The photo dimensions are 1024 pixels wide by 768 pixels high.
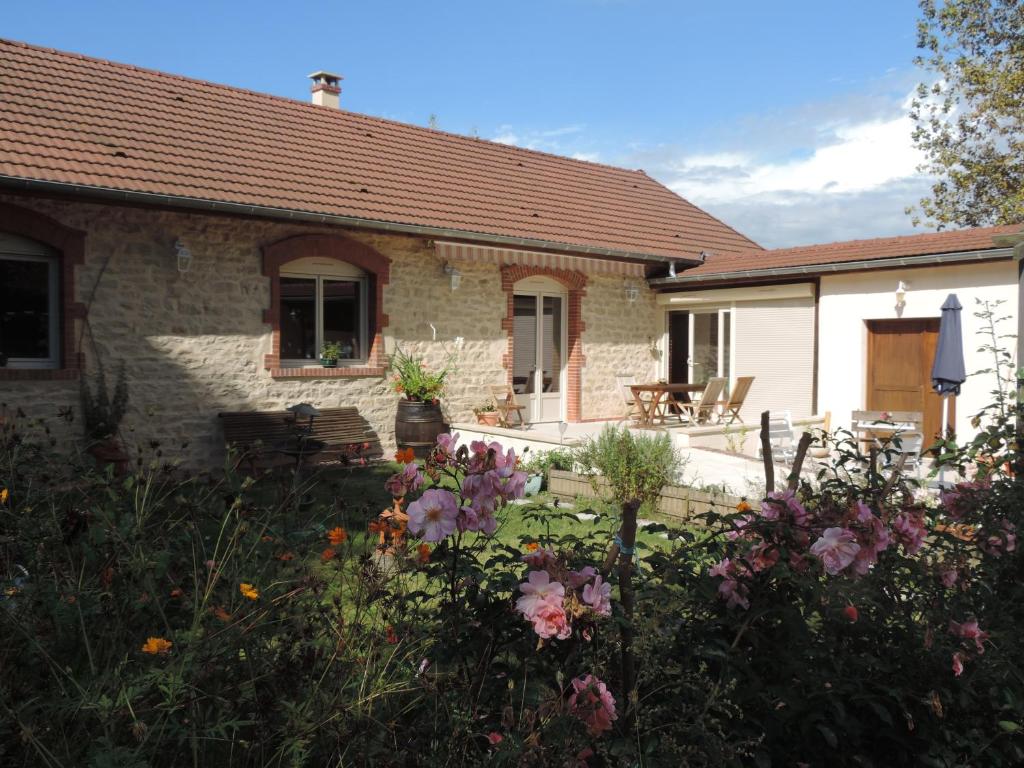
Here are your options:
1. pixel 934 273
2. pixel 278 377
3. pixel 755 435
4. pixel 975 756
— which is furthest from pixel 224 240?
pixel 975 756

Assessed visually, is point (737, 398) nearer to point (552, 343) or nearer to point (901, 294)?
point (901, 294)

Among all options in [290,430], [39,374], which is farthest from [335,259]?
[39,374]

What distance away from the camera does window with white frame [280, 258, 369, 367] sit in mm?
12195

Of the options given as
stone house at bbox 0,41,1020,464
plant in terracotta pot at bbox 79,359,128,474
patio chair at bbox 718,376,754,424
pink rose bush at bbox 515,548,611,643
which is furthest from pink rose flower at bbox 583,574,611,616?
patio chair at bbox 718,376,754,424

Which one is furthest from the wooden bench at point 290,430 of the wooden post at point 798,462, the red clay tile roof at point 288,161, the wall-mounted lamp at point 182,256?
the wooden post at point 798,462

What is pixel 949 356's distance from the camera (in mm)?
10297

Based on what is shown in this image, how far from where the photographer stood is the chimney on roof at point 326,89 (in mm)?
16438

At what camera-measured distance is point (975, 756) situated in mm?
2320

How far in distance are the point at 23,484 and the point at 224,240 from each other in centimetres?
831

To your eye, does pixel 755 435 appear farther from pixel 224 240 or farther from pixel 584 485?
pixel 224 240

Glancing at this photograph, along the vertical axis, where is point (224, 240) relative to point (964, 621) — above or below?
above

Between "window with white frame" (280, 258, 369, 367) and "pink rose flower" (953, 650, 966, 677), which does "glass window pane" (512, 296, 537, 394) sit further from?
"pink rose flower" (953, 650, 966, 677)

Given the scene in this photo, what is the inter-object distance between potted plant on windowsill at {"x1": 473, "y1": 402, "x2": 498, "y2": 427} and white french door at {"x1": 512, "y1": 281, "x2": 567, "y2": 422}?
945mm

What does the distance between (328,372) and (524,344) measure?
393 centimetres
